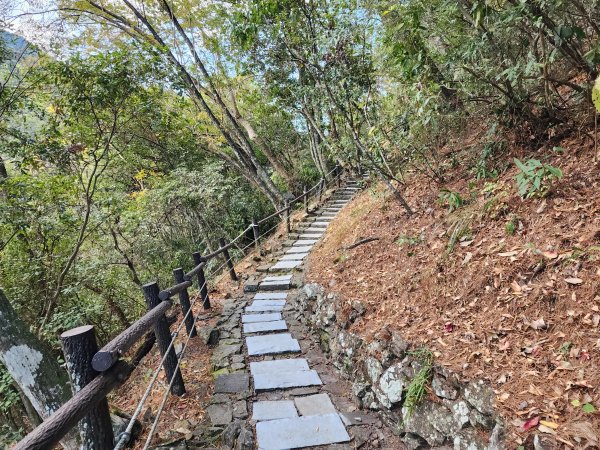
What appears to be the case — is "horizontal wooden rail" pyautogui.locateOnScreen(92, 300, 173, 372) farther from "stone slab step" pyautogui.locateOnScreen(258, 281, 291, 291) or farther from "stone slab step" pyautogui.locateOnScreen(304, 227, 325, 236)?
"stone slab step" pyautogui.locateOnScreen(304, 227, 325, 236)

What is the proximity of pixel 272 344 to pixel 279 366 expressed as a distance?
530 millimetres

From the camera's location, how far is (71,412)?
1.51m

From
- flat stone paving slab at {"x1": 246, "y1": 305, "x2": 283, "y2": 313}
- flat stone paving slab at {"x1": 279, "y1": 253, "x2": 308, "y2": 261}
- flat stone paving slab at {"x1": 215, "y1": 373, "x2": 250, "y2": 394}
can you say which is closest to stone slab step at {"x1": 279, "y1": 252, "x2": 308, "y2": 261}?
flat stone paving slab at {"x1": 279, "y1": 253, "x2": 308, "y2": 261}

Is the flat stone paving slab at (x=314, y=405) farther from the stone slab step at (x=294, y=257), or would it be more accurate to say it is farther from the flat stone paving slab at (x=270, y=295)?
the stone slab step at (x=294, y=257)

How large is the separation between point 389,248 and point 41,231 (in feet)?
22.0

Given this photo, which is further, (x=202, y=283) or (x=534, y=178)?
(x=202, y=283)

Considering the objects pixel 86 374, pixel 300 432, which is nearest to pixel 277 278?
pixel 300 432

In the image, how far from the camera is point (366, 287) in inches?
169

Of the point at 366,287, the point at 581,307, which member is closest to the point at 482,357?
the point at 581,307

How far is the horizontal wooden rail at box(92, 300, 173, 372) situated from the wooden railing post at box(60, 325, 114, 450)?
5 centimetres

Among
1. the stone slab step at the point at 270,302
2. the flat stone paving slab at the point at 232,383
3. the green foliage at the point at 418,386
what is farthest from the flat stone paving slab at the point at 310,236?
the green foliage at the point at 418,386

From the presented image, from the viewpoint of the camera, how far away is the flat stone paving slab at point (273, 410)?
2.95 metres

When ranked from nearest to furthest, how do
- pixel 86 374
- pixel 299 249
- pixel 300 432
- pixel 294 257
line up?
1. pixel 86 374
2. pixel 300 432
3. pixel 294 257
4. pixel 299 249

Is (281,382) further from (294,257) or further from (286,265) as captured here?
(294,257)
